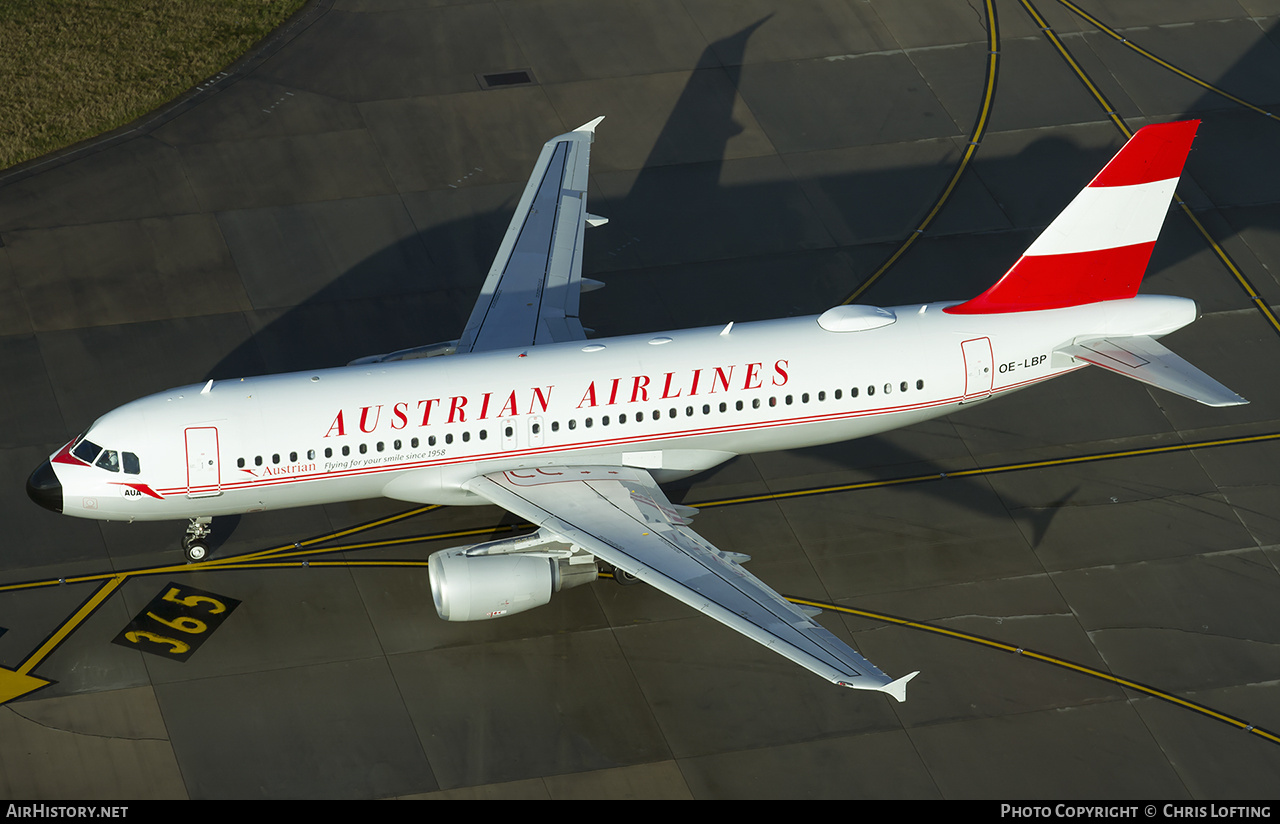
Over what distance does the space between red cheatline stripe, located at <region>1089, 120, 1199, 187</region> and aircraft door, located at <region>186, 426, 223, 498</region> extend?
73.9ft

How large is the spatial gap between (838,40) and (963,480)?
22.7 metres

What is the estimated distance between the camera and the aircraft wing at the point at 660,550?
27.6m

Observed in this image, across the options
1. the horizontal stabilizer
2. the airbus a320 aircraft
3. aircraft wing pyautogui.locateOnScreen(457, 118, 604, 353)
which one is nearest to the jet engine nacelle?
the airbus a320 aircraft

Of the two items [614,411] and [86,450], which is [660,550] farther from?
[86,450]

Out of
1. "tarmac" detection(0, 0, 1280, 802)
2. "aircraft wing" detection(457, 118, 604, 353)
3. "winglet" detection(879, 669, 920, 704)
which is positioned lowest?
"tarmac" detection(0, 0, 1280, 802)

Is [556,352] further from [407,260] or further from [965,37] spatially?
[965,37]

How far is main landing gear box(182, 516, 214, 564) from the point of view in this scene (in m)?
33.5

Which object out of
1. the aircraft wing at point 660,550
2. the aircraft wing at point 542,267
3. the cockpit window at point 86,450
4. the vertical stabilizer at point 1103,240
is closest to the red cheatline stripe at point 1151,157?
the vertical stabilizer at point 1103,240

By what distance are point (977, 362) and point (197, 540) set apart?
20256mm

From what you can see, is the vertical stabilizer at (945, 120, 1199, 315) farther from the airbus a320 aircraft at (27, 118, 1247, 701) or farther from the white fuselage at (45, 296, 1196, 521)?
the white fuselage at (45, 296, 1196, 521)

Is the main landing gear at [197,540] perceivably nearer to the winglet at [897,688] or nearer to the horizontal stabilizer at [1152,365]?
the winglet at [897,688]

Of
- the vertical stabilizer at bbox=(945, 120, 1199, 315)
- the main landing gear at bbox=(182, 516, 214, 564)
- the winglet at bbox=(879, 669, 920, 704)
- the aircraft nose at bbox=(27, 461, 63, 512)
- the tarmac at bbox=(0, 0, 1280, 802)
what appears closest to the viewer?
the winglet at bbox=(879, 669, 920, 704)

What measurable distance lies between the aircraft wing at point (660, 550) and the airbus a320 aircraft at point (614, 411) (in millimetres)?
60

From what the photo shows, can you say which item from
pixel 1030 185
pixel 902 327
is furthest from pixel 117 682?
pixel 1030 185
